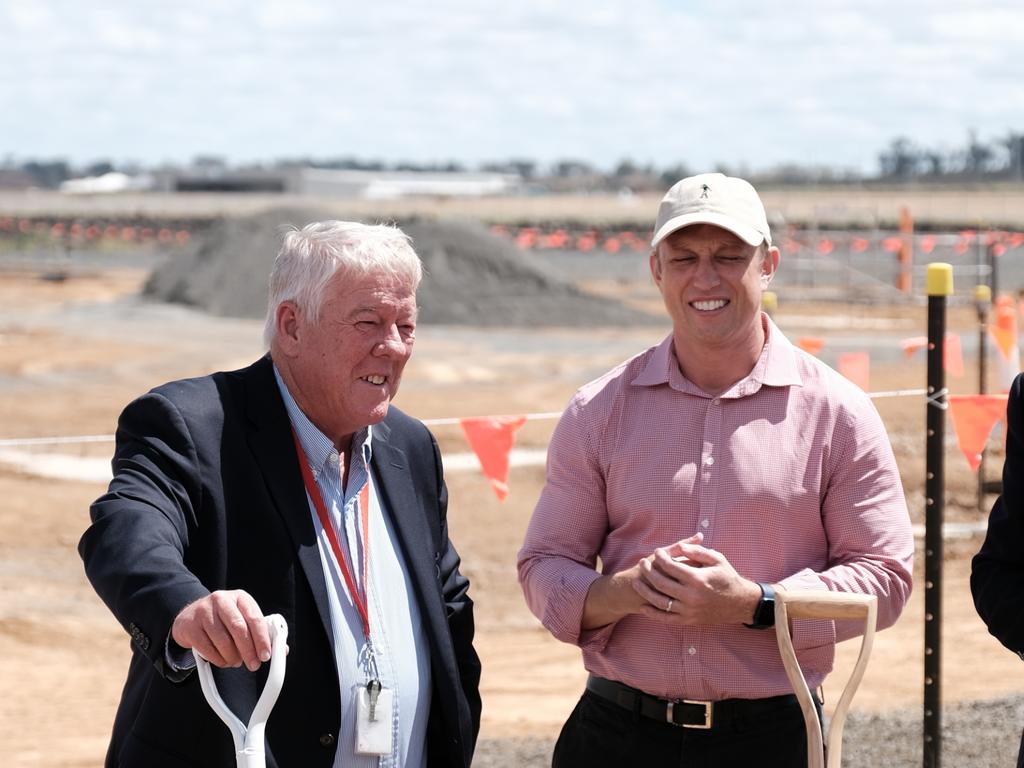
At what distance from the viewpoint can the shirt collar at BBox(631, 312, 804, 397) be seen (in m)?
3.43

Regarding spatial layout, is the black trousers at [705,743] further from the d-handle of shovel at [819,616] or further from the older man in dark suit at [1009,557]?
the older man in dark suit at [1009,557]

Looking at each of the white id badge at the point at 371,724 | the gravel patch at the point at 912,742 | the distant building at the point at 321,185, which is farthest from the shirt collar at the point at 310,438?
the distant building at the point at 321,185

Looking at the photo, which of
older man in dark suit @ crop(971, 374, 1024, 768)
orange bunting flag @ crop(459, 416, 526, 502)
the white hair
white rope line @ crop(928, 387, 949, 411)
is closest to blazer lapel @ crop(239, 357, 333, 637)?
the white hair

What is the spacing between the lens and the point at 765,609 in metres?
3.16

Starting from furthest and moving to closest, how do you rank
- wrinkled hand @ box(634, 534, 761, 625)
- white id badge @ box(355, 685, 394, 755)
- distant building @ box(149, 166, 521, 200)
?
distant building @ box(149, 166, 521, 200) → wrinkled hand @ box(634, 534, 761, 625) → white id badge @ box(355, 685, 394, 755)

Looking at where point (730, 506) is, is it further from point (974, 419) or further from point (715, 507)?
point (974, 419)

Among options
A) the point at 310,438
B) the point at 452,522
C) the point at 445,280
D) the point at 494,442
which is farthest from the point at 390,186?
the point at 310,438

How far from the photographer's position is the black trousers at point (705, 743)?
334 cm

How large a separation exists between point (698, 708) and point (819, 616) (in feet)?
1.66

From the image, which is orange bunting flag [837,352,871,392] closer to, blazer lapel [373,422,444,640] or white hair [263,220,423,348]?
blazer lapel [373,422,444,640]

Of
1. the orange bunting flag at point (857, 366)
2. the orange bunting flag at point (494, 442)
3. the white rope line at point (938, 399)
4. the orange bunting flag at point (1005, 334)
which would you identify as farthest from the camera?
the orange bunting flag at point (857, 366)

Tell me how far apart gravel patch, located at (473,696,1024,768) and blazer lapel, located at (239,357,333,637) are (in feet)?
12.5

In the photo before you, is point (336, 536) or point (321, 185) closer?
point (336, 536)

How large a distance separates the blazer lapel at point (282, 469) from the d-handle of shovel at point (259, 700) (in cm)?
41
